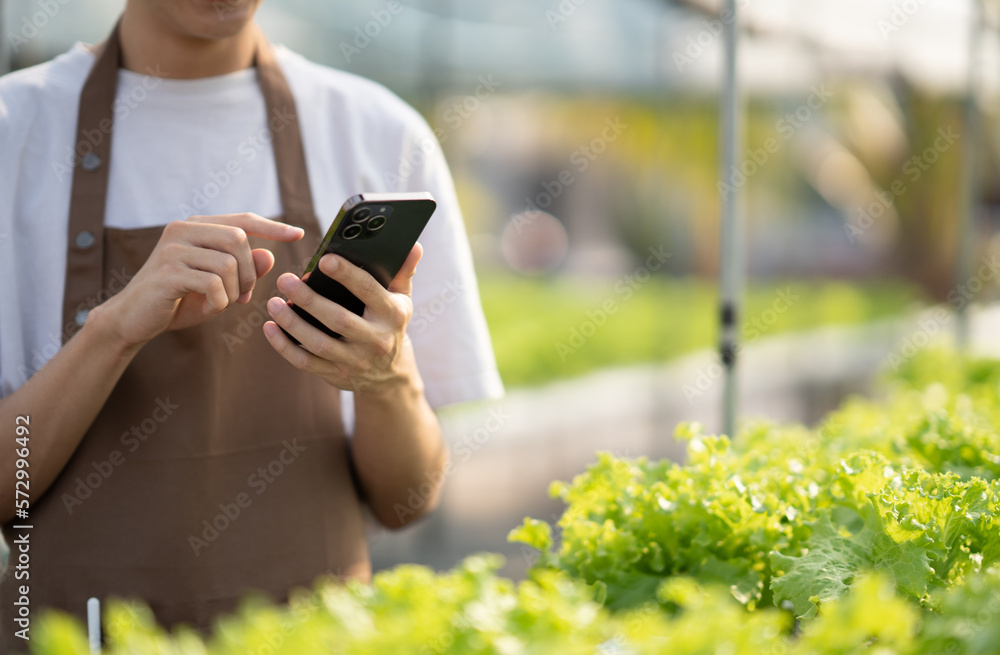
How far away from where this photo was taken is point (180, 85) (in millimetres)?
1534

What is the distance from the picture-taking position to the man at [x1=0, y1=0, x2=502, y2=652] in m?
1.38

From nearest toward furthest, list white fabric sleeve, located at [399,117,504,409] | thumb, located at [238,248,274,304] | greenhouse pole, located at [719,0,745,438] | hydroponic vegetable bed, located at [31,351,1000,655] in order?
1. hydroponic vegetable bed, located at [31,351,1000,655]
2. thumb, located at [238,248,274,304]
3. white fabric sleeve, located at [399,117,504,409]
4. greenhouse pole, located at [719,0,745,438]

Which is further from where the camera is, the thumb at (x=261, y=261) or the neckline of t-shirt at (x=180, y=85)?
the neckline of t-shirt at (x=180, y=85)

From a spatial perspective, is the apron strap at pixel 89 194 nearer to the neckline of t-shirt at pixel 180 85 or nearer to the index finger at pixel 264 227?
the neckline of t-shirt at pixel 180 85

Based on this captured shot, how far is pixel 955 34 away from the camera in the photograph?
6.57m

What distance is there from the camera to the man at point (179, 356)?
1.38 m

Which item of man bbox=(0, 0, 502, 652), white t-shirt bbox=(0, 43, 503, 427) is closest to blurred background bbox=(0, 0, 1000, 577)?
man bbox=(0, 0, 502, 652)

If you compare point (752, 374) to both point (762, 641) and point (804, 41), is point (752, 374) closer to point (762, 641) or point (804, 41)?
point (804, 41)

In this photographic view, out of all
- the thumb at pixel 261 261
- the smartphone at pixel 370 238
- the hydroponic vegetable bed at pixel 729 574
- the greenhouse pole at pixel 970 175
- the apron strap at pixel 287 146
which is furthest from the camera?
the greenhouse pole at pixel 970 175

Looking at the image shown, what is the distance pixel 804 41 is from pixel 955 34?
1858 millimetres

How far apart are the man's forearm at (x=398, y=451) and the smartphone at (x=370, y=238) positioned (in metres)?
0.19

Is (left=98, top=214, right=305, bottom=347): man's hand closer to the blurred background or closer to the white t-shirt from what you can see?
the white t-shirt

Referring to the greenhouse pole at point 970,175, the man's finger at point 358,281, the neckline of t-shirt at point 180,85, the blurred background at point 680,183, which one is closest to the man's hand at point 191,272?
the man's finger at point 358,281

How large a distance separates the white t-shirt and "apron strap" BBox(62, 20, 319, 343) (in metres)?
0.02
